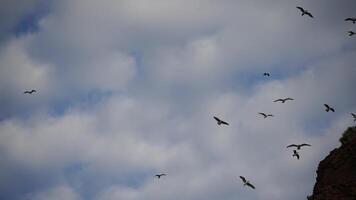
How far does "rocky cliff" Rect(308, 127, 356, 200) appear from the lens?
99.1 ft

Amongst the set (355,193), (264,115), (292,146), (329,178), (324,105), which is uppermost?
(264,115)

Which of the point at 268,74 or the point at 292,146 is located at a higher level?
the point at 268,74

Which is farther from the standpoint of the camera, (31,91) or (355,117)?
(31,91)

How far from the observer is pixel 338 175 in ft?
117

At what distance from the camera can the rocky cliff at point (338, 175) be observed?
30219mm

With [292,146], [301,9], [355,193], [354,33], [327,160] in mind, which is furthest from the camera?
[301,9]

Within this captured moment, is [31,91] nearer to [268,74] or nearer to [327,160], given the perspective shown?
[268,74]

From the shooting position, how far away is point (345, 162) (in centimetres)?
3606

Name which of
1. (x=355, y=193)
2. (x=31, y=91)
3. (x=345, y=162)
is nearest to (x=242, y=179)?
(x=345, y=162)

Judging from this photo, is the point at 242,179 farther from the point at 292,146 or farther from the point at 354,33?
the point at 354,33

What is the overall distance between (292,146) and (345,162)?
20.4 ft

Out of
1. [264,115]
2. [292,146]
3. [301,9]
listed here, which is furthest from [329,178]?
[301,9]

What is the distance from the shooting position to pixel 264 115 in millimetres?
52250

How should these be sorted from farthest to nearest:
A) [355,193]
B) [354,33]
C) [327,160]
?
[354,33] < [327,160] < [355,193]
